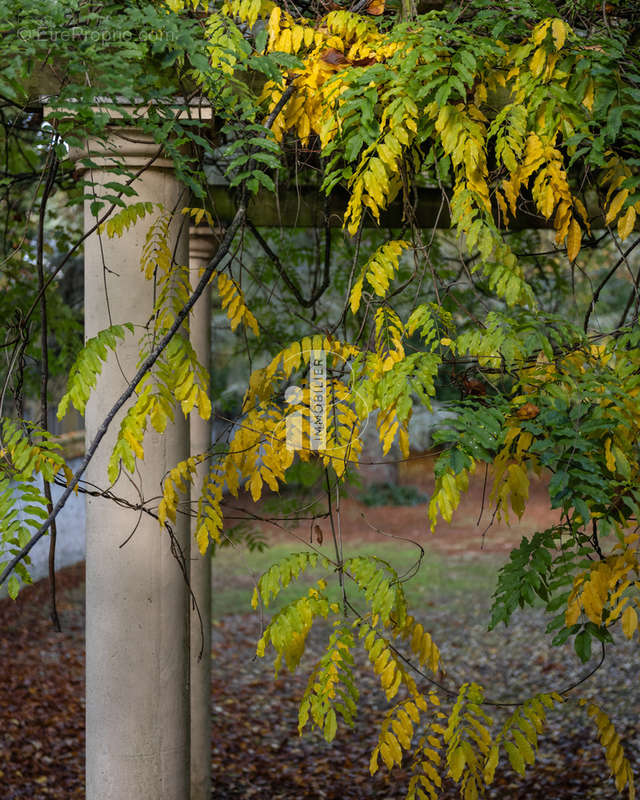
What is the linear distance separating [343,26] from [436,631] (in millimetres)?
8692

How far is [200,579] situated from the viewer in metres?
4.88

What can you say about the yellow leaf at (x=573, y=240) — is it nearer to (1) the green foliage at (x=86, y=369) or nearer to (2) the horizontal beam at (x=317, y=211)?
(2) the horizontal beam at (x=317, y=211)

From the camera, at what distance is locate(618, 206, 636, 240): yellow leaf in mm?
2838

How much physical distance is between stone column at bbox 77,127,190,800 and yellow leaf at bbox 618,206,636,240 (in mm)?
1568

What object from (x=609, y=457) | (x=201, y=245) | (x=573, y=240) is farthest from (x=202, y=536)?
(x=201, y=245)

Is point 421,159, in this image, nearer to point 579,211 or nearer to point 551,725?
Result: point 579,211

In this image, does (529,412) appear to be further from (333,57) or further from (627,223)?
(333,57)

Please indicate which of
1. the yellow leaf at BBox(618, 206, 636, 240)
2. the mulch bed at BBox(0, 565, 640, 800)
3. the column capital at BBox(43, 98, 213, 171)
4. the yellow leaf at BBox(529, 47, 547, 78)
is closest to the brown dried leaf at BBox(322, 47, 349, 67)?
the column capital at BBox(43, 98, 213, 171)

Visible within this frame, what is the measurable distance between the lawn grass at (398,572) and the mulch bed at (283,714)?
72cm

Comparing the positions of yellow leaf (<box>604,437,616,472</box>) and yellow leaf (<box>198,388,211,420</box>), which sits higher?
yellow leaf (<box>198,388,211,420</box>)

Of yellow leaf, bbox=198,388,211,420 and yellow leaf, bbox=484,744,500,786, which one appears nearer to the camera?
yellow leaf, bbox=484,744,500,786

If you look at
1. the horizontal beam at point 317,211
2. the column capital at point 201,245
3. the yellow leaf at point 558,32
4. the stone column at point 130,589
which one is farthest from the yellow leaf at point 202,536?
the column capital at point 201,245

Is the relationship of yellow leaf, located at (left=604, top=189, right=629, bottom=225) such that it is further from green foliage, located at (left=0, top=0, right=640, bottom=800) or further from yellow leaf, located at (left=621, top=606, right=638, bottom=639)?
yellow leaf, located at (left=621, top=606, right=638, bottom=639)

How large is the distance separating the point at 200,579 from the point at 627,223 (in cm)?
310
